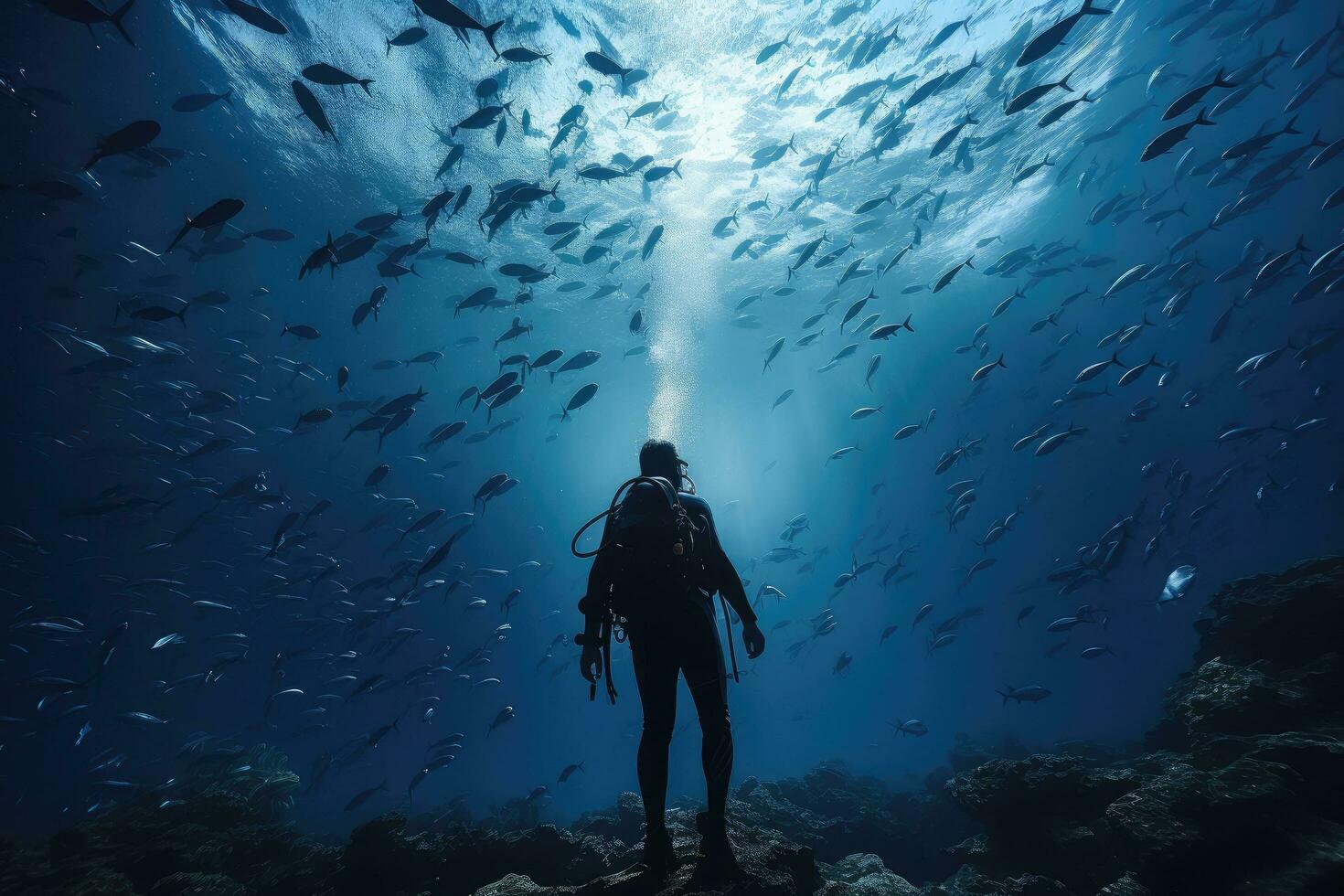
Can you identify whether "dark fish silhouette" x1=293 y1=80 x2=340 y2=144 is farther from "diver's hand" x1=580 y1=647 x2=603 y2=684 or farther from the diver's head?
"diver's hand" x1=580 y1=647 x2=603 y2=684

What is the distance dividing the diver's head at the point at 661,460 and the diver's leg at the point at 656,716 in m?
1.29

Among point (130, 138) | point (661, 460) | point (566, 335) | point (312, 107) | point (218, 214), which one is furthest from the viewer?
point (566, 335)

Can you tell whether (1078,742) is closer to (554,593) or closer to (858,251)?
(858,251)

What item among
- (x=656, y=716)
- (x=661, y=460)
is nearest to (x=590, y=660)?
(x=656, y=716)

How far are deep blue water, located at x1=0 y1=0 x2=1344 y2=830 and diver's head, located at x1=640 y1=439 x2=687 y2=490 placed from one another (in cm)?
763

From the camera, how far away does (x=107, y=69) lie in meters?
12.6

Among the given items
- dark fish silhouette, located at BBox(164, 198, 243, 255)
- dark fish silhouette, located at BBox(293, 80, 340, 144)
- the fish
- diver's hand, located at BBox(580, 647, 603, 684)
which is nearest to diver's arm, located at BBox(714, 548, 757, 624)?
diver's hand, located at BBox(580, 647, 603, 684)

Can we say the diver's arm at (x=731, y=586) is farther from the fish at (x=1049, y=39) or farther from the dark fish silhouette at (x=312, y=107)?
the fish at (x=1049, y=39)

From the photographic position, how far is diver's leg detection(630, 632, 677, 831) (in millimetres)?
2895

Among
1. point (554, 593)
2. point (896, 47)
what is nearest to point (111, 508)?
point (896, 47)

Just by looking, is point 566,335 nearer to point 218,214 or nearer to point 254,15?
point 254,15

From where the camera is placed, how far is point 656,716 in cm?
294

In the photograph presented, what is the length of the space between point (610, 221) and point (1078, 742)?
84.1 feet

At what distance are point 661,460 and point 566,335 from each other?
23.9 m
